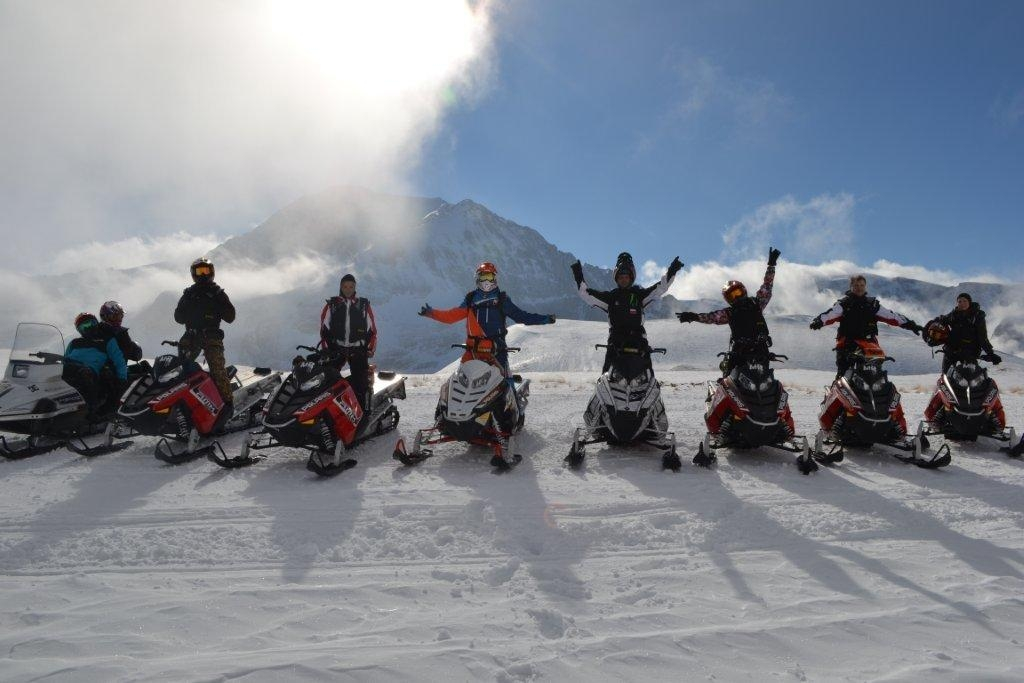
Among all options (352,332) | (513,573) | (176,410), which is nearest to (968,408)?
(513,573)

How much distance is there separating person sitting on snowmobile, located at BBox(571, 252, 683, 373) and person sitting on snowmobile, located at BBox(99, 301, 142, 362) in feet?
20.4

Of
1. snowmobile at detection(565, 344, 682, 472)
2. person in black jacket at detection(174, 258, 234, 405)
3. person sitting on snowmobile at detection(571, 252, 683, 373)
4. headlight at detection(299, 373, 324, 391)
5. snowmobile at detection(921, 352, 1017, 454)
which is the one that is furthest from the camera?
person in black jacket at detection(174, 258, 234, 405)

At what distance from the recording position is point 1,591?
10.3 feet

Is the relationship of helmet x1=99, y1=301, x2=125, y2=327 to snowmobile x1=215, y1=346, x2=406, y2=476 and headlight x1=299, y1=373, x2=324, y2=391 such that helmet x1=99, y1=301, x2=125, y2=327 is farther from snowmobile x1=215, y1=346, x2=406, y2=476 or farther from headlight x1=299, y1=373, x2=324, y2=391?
headlight x1=299, y1=373, x2=324, y2=391

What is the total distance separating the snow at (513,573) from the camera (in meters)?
2.56

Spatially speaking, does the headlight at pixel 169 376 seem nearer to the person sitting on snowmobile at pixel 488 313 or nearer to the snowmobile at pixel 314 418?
the snowmobile at pixel 314 418

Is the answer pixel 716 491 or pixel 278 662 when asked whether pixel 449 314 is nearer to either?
pixel 716 491

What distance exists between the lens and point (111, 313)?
7871 mm

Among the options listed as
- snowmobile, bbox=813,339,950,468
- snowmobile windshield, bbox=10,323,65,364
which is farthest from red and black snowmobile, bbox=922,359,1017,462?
snowmobile windshield, bbox=10,323,65,364

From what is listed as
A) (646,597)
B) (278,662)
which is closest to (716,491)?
(646,597)

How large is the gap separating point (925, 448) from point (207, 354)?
331 inches

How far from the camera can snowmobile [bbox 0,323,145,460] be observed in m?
6.44

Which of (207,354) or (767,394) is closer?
(767,394)

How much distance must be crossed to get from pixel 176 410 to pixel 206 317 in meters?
1.38
